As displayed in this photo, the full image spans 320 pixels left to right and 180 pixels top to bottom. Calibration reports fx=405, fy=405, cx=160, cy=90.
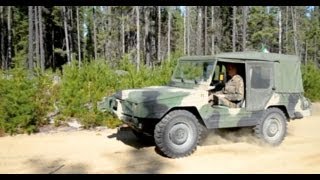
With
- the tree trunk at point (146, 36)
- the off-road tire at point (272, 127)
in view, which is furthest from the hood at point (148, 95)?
the tree trunk at point (146, 36)

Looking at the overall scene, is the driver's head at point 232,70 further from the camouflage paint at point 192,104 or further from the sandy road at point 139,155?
the sandy road at point 139,155

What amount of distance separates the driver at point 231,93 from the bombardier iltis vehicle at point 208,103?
0.33 ft

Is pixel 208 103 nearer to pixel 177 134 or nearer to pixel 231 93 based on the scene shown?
pixel 231 93

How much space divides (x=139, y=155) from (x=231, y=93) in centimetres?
233

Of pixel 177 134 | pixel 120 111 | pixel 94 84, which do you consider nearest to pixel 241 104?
pixel 177 134

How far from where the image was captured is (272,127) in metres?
8.75

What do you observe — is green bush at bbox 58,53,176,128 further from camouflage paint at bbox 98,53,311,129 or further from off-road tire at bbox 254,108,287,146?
off-road tire at bbox 254,108,287,146

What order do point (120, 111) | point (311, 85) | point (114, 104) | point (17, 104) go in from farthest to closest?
point (311, 85)
point (17, 104)
point (114, 104)
point (120, 111)

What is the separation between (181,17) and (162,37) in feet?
30.1

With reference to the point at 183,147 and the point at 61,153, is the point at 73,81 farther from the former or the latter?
the point at 183,147

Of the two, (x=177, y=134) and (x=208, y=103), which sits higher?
(x=208, y=103)

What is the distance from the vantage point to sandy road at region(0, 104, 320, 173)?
680 centimetres

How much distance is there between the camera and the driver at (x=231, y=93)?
8250 mm
